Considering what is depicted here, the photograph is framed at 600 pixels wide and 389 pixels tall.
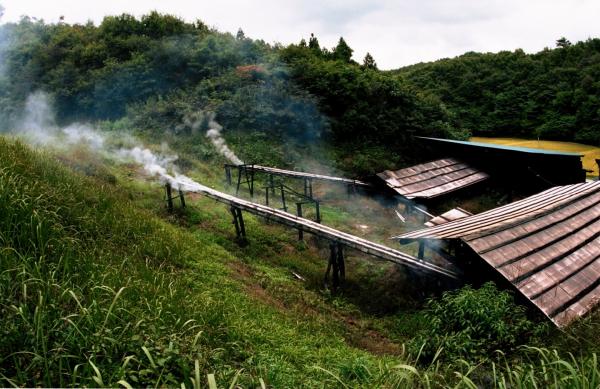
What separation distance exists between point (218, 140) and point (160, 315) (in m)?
16.1

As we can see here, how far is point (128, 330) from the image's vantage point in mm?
3658

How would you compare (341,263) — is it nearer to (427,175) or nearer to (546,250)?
(546,250)

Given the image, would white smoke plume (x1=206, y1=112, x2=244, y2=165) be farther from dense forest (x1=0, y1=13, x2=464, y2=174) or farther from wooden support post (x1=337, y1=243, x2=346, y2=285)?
wooden support post (x1=337, y1=243, x2=346, y2=285)

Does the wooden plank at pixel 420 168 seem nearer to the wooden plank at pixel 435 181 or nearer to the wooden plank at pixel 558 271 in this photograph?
the wooden plank at pixel 435 181

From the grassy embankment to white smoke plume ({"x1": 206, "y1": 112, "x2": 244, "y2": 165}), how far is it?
319 inches

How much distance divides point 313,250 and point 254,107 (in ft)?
37.0

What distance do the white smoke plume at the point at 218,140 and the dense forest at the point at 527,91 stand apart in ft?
52.4

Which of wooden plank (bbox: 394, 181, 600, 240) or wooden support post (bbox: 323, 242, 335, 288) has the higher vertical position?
wooden plank (bbox: 394, 181, 600, 240)

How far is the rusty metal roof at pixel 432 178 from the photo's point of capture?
54.0 feet

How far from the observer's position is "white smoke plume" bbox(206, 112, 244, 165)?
18750 mm

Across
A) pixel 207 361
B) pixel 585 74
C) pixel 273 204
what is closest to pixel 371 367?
pixel 207 361

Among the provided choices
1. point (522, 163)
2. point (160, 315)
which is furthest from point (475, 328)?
point (522, 163)

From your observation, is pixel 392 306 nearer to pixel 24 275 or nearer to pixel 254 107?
pixel 24 275

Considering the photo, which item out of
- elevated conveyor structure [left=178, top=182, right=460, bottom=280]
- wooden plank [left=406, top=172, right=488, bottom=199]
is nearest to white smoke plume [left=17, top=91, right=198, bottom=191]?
elevated conveyor structure [left=178, top=182, right=460, bottom=280]
